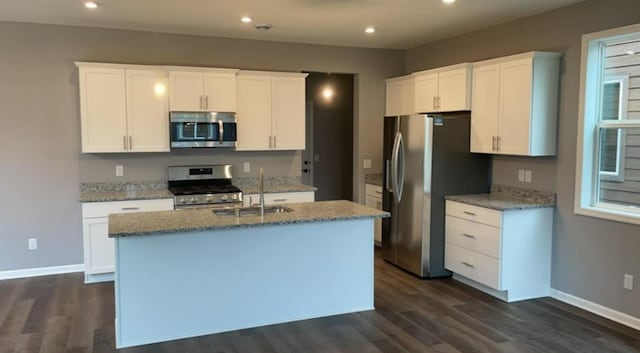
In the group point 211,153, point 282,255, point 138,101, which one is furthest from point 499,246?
point 138,101

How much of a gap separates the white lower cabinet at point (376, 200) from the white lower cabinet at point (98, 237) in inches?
116

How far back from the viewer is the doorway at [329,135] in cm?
829

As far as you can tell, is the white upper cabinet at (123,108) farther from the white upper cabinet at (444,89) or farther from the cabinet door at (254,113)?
the white upper cabinet at (444,89)

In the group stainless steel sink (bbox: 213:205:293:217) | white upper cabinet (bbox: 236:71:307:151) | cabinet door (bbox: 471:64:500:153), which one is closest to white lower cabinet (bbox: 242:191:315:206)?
white upper cabinet (bbox: 236:71:307:151)

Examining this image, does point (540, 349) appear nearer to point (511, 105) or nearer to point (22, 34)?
point (511, 105)

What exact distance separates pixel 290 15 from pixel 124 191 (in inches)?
105

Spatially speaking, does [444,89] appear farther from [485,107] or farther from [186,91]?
[186,91]

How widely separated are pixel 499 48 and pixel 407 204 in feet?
6.28

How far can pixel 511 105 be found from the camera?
468 cm

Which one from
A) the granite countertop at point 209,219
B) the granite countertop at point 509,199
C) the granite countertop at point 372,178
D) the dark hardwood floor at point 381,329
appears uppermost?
the granite countertop at point 372,178

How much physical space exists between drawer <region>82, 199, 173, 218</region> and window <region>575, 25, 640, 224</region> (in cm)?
404

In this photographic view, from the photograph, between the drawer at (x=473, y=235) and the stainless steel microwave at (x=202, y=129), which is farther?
the stainless steel microwave at (x=202, y=129)

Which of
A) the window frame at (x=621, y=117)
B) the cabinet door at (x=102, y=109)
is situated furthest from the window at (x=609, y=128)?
the cabinet door at (x=102, y=109)

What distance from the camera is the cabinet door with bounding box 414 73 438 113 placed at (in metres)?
5.66
